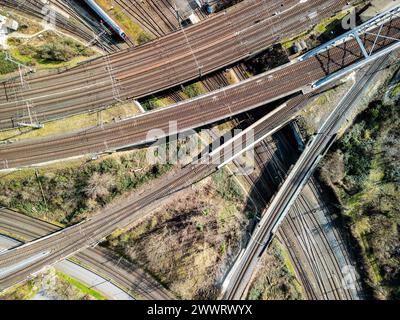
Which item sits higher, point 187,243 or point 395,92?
point 395,92

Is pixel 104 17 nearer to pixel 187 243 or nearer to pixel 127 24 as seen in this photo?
pixel 127 24

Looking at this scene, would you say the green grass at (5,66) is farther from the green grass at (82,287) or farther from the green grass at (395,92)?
the green grass at (395,92)

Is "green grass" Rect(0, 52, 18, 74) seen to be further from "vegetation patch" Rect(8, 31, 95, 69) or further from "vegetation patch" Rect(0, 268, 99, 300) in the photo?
"vegetation patch" Rect(0, 268, 99, 300)

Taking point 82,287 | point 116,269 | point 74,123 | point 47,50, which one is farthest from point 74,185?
point 47,50

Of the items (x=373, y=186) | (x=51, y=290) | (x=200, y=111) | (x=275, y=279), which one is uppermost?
(x=200, y=111)

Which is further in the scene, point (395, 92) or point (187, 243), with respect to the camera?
point (395, 92)

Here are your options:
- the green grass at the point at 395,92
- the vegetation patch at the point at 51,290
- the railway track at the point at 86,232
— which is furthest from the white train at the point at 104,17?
the green grass at the point at 395,92

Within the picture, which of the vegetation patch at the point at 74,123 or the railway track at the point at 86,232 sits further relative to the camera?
the railway track at the point at 86,232
